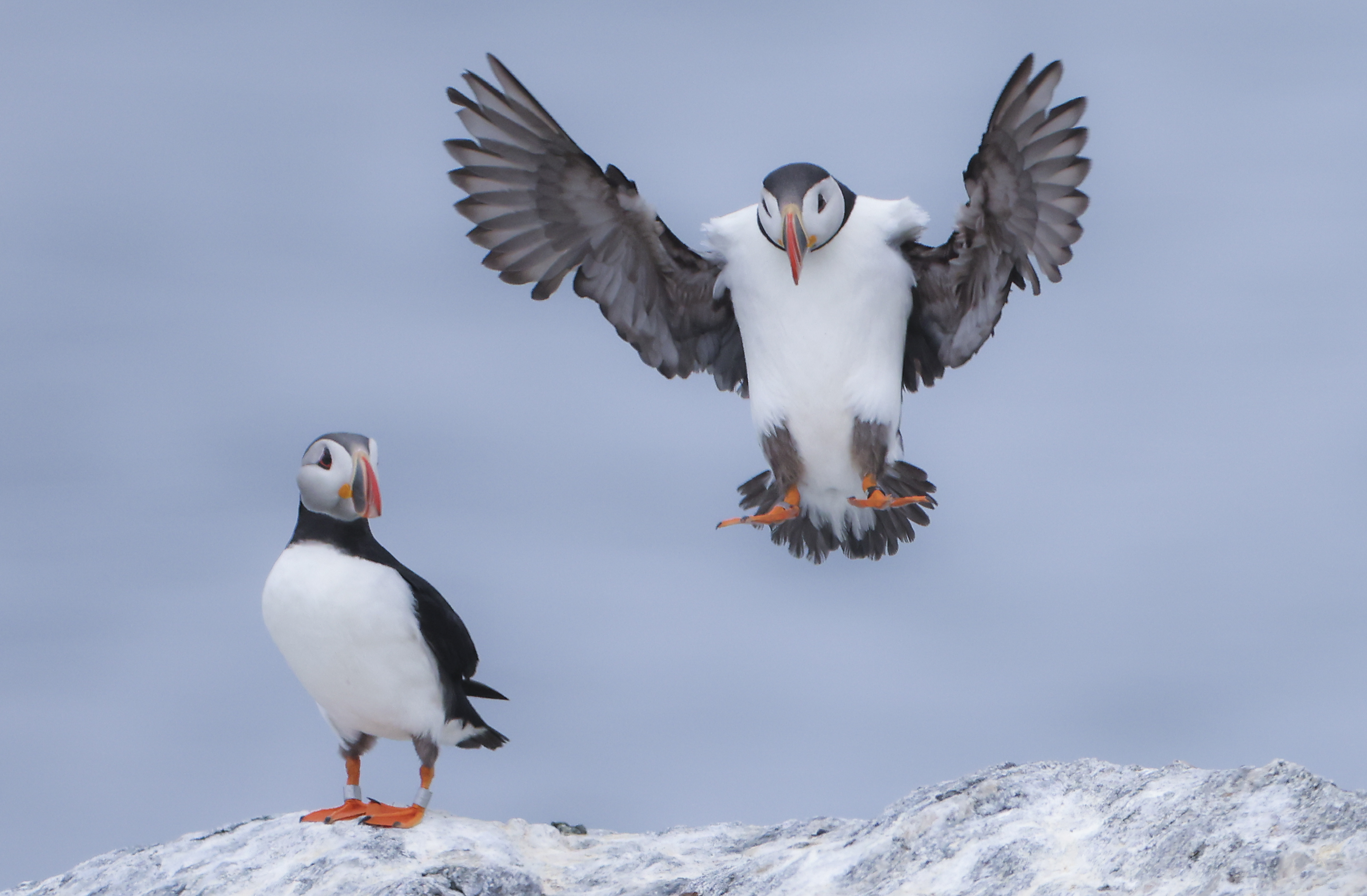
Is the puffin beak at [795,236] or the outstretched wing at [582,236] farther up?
the outstretched wing at [582,236]

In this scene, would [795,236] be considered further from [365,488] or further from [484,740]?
[484,740]

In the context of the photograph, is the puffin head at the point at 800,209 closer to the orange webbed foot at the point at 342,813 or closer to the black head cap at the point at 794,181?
the black head cap at the point at 794,181

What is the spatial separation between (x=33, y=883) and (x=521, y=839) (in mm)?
2248

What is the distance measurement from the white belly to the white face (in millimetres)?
2216

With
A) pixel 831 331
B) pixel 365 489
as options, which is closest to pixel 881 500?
pixel 831 331

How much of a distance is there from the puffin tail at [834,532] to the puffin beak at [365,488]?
193cm

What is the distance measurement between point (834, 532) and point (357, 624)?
95.4 inches

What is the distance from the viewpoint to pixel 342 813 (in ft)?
21.3

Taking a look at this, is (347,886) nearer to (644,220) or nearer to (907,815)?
(907,815)

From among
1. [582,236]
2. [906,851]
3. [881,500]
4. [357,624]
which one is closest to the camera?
[906,851]

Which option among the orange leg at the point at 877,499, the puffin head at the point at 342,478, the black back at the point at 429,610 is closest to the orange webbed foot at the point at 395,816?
the black back at the point at 429,610

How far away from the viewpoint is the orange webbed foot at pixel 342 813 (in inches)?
254

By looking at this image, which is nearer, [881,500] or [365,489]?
[365,489]

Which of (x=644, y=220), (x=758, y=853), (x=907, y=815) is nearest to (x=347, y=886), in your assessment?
(x=758, y=853)
